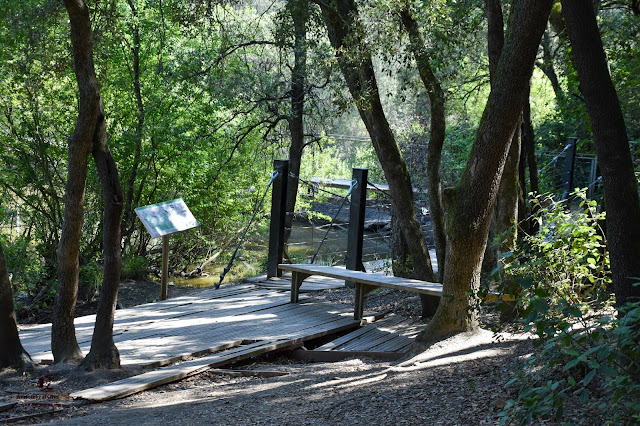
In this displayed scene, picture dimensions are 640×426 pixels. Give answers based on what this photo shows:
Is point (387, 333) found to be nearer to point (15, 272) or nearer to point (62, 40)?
point (15, 272)

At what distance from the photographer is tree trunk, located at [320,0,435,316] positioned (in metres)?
7.40

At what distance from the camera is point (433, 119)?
7.59 metres

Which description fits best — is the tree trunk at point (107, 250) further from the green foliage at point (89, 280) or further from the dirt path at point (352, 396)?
the green foliage at point (89, 280)

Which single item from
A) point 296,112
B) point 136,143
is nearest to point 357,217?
point 296,112

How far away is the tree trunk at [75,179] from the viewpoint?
5.56 metres

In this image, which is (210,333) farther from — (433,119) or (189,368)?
(433,119)

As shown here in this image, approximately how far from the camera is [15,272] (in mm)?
10867

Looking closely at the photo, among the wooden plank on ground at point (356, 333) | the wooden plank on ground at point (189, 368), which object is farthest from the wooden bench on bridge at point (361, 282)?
the wooden plank on ground at point (189, 368)

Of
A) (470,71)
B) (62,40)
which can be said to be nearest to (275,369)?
(62,40)

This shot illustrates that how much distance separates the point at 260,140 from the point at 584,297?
12447 mm

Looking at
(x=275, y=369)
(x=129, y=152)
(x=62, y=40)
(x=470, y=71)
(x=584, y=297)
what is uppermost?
(x=470, y=71)

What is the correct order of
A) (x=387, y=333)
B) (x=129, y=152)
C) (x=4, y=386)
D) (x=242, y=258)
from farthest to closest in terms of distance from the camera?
(x=242, y=258) < (x=129, y=152) < (x=387, y=333) < (x=4, y=386)

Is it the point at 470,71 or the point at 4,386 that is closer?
the point at 4,386

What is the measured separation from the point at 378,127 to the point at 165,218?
3346mm
